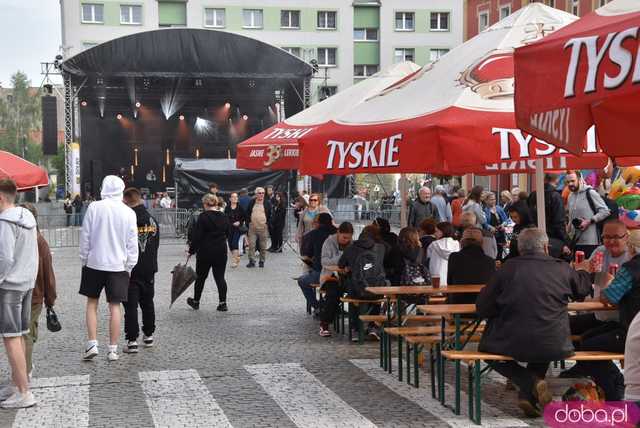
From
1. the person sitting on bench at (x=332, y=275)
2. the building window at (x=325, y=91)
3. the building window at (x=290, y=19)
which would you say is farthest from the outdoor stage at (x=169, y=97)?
the person sitting on bench at (x=332, y=275)

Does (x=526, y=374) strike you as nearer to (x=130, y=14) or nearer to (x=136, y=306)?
(x=136, y=306)

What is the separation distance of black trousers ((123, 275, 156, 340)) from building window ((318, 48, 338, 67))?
48.3 metres

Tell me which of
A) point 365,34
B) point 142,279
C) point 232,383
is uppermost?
point 365,34

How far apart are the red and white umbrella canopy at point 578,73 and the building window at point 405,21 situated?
53.9 meters

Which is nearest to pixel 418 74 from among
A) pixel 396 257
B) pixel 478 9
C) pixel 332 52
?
pixel 396 257

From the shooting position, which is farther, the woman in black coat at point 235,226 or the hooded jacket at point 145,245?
the woman in black coat at point 235,226

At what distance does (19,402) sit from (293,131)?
5.48m

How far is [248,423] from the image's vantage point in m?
6.22

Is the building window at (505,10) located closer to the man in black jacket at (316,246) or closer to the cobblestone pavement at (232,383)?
the man in black jacket at (316,246)

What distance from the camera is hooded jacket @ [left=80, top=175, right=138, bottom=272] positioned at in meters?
8.29

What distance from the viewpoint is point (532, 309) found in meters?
5.84

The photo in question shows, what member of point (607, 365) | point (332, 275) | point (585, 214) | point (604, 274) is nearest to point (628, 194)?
point (585, 214)

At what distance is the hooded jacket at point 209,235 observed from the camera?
1177 cm

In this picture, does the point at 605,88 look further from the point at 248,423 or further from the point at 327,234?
the point at 327,234
